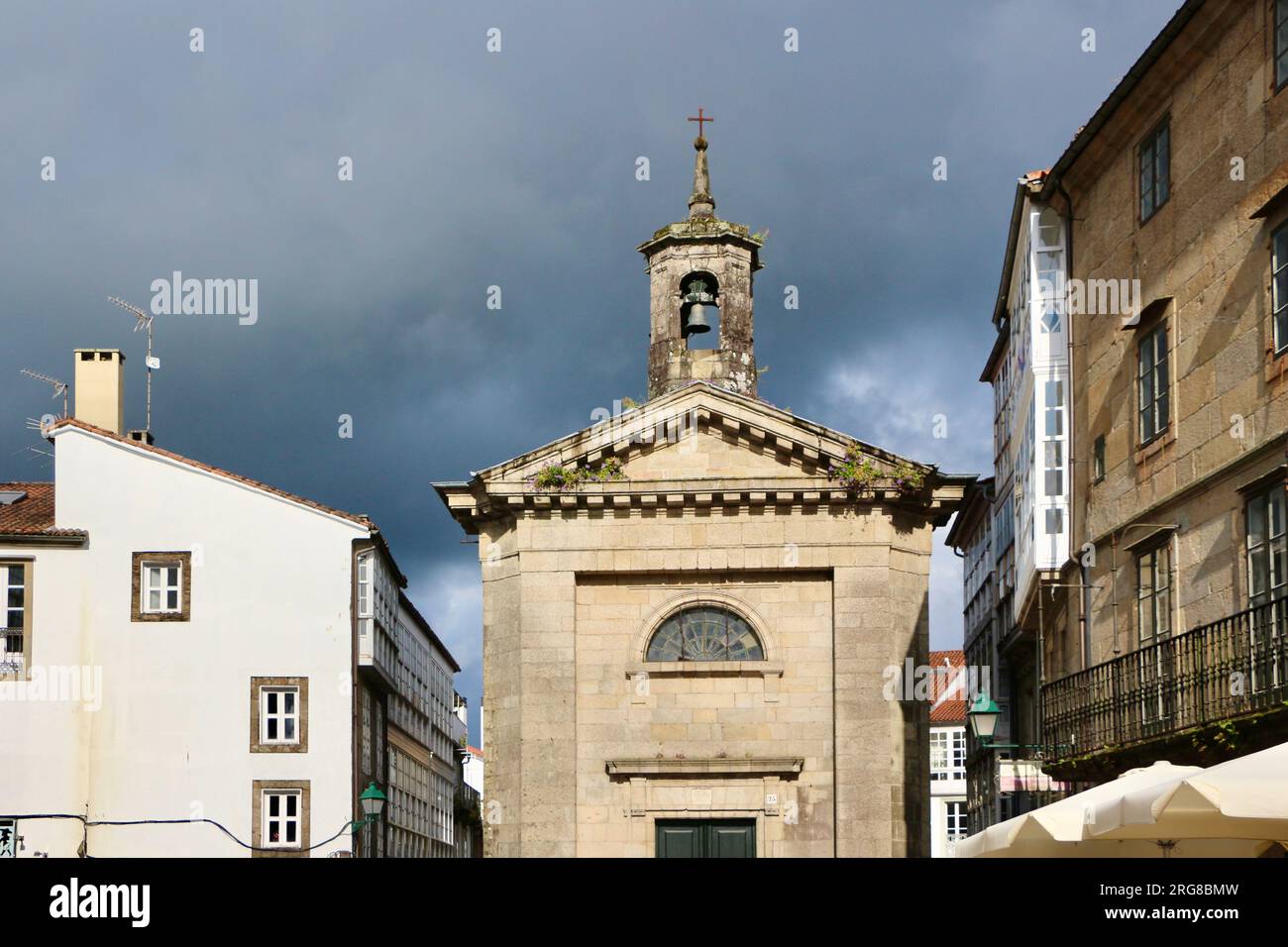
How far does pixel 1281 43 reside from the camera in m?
18.7

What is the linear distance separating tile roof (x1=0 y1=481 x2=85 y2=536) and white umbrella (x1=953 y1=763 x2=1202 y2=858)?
3502cm

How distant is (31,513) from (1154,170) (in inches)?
1338

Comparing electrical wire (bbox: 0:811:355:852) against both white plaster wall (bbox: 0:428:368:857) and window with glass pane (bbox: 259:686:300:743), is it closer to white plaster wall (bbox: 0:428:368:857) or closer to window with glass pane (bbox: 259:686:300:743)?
white plaster wall (bbox: 0:428:368:857)

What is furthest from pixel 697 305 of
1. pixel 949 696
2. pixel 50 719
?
pixel 949 696

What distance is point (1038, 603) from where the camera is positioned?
103ft

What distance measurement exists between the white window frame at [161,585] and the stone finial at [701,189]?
18309mm

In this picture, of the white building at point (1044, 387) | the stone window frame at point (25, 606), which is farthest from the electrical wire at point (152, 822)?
the white building at point (1044, 387)

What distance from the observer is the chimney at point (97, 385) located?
49.3m

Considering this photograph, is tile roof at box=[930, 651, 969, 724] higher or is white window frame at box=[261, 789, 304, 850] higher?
tile roof at box=[930, 651, 969, 724]

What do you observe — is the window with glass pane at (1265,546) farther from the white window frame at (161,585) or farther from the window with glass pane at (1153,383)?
the white window frame at (161,585)

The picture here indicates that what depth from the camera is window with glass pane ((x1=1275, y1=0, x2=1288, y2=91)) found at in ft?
60.8

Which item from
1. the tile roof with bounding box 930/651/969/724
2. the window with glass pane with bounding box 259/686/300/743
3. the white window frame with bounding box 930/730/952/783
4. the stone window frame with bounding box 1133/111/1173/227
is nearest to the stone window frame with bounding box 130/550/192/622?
the window with glass pane with bounding box 259/686/300/743

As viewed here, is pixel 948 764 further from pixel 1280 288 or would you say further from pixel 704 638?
pixel 1280 288

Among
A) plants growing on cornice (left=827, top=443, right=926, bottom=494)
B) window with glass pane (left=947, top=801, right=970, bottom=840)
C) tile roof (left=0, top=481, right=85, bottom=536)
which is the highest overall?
tile roof (left=0, top=481, right=85, bottom=536)
